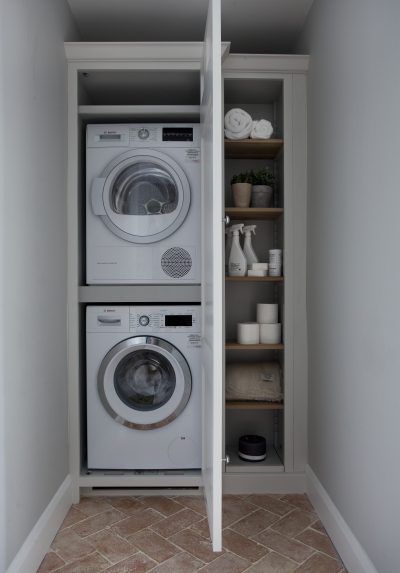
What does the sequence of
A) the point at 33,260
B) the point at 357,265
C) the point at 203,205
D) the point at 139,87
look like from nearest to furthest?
the point at 357,265 < the point at 33,260 < the point at 203,205 < the point at 139,87

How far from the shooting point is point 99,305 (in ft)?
9.06

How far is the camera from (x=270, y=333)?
2803mm

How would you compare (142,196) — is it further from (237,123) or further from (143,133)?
(237,123)

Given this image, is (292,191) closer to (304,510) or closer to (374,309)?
(374,309)

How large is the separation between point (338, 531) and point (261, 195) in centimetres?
170

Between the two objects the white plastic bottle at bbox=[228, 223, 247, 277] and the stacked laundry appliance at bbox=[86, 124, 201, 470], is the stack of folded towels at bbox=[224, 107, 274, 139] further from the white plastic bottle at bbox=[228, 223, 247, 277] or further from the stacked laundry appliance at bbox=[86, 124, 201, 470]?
the white plastic bottle at bbox=[228, 223, 247, 277]

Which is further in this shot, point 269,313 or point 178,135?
point 269,313

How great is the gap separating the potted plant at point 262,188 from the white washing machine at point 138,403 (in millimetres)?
702

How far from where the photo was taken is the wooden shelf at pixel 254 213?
9.02 feet

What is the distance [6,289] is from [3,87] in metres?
0.67

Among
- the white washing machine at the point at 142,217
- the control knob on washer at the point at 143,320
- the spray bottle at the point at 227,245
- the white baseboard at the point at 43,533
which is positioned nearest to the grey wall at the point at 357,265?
the spray bottle at the point at 227,245

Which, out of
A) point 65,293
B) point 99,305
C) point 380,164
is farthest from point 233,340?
point 380,164

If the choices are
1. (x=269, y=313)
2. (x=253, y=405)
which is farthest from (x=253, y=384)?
(x=269, y=313)

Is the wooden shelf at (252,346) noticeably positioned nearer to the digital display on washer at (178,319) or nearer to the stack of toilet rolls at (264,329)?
the stack of toilet rolls at (264,329)
